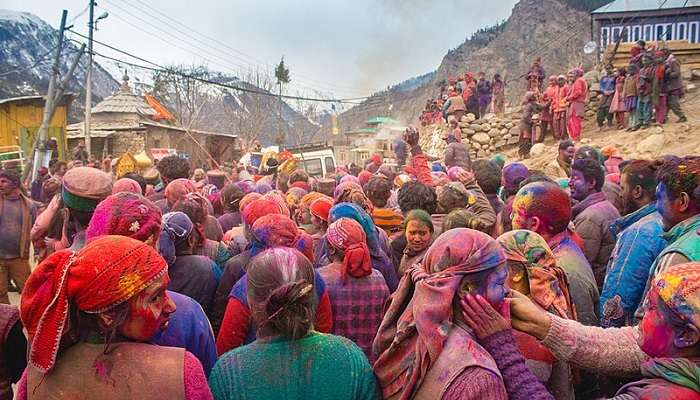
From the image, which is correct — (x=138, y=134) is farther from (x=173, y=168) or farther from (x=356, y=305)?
(x=356, y=305)

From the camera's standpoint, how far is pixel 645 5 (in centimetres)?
2811

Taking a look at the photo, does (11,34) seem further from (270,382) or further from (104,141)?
(270,382)

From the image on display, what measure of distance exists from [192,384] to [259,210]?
236 cm

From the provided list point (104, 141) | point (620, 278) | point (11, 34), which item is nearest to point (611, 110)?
point (620, 278)

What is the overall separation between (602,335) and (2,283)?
6639 mm

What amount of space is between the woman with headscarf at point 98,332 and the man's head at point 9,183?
5604 mm

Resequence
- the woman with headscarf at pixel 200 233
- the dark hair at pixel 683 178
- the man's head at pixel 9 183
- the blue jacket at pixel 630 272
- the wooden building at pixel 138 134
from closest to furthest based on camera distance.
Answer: the dark hair at pixel 683 178
the blue jacket at pixel 630 272
the woman with headscarf at pixel 200 233
the man's head at pixel 9 183
the wooden building at pixel 138 134

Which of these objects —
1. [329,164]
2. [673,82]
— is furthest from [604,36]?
[329,164]

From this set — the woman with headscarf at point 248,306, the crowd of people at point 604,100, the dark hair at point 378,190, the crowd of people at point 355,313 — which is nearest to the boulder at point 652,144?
the crowd of people at point 604,100

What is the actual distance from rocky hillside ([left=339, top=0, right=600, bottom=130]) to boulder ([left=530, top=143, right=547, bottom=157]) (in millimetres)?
33364

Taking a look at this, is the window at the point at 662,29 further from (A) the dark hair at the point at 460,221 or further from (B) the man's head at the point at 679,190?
(B) the man's head at the point at 679,190

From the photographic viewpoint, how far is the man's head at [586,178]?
4.90 m

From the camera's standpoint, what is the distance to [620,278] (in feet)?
10.7

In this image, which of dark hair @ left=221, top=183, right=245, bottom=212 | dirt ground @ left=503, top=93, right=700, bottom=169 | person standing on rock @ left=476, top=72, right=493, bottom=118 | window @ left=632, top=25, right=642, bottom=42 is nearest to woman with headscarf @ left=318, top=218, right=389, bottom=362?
dark hair @ left=221, top=183, right=245, bottom=212
